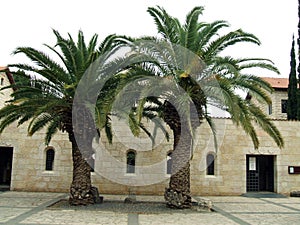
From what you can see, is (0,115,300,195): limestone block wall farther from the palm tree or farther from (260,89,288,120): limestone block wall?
(260,89,288,120): limestone block wall

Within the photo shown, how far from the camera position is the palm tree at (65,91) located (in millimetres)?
11656

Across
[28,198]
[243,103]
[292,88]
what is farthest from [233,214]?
[292,88]

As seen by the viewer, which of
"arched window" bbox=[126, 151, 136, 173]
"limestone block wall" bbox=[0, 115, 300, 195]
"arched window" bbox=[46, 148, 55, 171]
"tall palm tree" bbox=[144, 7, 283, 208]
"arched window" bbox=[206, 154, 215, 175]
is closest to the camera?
"tall palm tree" bbox=[144, 7, 283, 208]

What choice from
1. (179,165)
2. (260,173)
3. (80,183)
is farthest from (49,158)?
(260,173)

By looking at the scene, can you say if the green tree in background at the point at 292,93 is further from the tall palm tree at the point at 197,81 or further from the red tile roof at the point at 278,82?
the tall palm tree at the point at 197,81

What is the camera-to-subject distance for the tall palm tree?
36.2ft

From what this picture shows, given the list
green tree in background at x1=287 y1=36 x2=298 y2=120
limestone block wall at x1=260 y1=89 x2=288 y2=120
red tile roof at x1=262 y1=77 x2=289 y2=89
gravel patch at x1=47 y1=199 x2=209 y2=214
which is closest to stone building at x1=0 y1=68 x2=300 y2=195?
gravel patch at x1=47 y1=199 x2=209 y2=214

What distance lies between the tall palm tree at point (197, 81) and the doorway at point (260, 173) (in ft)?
24.2

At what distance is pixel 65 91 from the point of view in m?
11.9

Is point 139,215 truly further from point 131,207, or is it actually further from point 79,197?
point 79,197

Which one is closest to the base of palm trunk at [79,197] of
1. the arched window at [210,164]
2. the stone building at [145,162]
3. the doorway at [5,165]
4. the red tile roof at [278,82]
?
the stone building at [145,162]

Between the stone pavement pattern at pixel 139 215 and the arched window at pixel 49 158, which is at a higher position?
the arched window at pixel 49 158

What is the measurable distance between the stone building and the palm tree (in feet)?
13.9

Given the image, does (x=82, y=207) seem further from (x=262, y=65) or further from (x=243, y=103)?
(x=262, y=65)
